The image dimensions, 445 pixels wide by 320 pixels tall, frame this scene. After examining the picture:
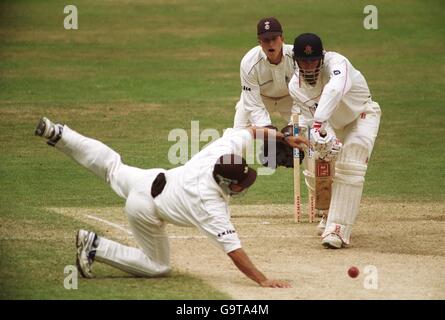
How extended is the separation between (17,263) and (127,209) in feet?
4.39

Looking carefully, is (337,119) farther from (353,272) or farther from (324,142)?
(353,272)

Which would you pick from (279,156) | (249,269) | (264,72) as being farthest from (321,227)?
(249,269)

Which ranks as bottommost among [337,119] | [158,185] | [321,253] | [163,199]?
[321,253]

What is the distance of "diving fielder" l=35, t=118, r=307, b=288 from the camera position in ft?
33.3

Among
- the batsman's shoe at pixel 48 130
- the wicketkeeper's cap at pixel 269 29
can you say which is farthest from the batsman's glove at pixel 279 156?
the batsman's shoe at pixel 48 130

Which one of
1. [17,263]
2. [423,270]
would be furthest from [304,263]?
[17,263]

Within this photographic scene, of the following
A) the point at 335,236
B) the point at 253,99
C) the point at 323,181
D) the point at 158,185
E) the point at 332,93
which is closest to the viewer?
the point at 158,185

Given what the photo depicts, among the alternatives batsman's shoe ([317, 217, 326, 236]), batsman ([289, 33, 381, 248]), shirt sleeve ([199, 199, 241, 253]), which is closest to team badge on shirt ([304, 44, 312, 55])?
batsman ([289, 33, 381, 248])

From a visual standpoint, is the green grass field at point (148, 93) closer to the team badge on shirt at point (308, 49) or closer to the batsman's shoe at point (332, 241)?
the batsman's shoe at point (332, 241)

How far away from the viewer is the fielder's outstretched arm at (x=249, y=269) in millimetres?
10047

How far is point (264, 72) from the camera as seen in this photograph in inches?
547

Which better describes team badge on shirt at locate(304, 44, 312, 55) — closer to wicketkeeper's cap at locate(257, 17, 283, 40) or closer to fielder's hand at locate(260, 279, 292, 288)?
wicketkeeper's cap at locate(257, 17, 283, 40)

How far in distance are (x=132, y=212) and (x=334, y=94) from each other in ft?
8.60

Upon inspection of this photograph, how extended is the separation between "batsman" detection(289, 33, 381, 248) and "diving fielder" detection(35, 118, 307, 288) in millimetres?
1413
